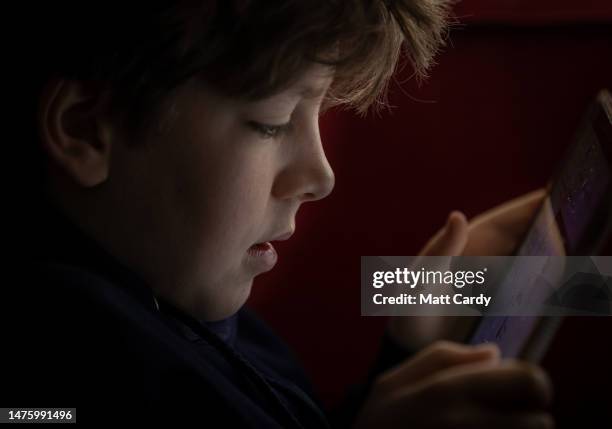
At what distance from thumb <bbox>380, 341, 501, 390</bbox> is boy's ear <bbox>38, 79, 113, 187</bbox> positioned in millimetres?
215

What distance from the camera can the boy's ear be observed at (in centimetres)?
42

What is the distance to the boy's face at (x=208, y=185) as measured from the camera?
0.43 meters

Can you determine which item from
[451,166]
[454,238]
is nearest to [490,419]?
[454,238]

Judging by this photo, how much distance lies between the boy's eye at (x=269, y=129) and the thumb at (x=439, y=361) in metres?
0.17

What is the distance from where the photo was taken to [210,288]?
0.48 meters

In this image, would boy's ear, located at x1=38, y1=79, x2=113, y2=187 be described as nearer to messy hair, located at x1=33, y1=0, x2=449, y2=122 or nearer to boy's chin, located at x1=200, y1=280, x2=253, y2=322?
messy hair, located at x1=33, y1=0, x2=449, y2=122

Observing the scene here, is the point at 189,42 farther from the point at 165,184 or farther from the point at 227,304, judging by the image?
the point at 227,304

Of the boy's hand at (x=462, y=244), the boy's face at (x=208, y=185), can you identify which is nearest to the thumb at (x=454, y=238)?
the boy's hand at (x=462, y=244)

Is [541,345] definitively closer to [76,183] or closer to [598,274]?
[598,274]

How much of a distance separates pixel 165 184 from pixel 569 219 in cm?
25

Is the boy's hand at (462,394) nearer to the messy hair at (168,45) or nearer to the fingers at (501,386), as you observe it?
the fingers at (501,386)

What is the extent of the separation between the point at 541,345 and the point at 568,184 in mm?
150

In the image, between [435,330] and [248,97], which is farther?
[435,330]

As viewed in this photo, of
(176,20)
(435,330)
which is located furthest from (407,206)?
(176,20)
